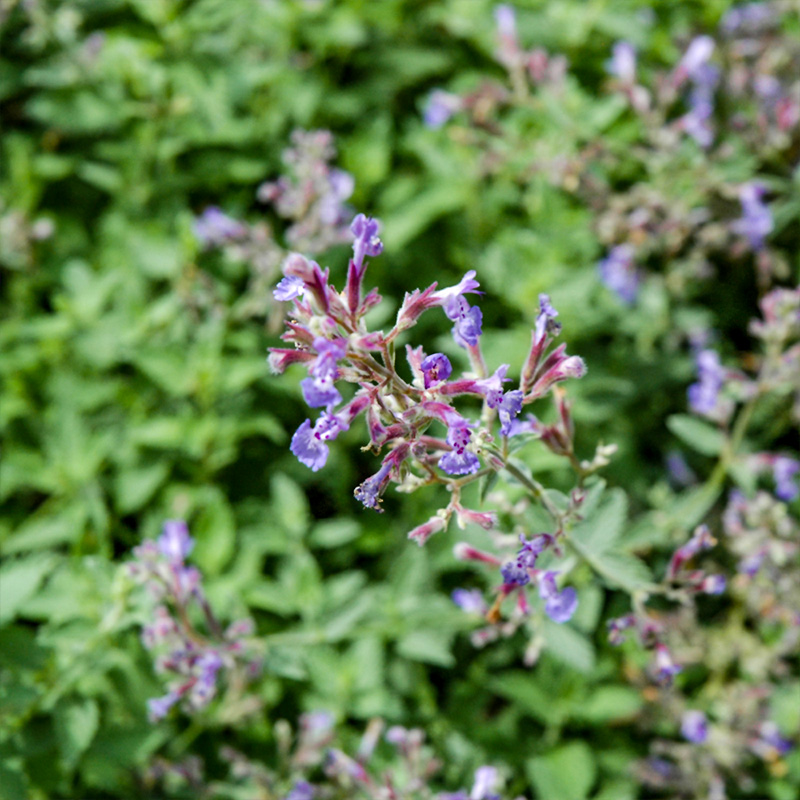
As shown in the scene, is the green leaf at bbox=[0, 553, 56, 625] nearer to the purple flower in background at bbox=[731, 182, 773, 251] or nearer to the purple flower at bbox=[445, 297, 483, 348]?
the purple flower at bbox=[445, 297, 483, 348]

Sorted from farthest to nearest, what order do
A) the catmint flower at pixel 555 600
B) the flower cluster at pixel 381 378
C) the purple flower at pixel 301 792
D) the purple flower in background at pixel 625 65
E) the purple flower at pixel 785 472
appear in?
the purple flower in background at pixel 625 65 → the purple flower at pixel 785 472 → the purple flower at pixel 301 792 → the catmint flower at pixel 555 600 → the flower cluster at pixel 381 378

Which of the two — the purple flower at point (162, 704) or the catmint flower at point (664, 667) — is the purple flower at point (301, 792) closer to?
the purple flower at point (162, 704)

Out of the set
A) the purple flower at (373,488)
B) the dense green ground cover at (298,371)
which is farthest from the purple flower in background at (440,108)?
the purple flower at (373,488)

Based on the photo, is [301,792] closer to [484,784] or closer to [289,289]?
[484,784]

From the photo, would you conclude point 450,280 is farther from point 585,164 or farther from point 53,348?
point 53,348

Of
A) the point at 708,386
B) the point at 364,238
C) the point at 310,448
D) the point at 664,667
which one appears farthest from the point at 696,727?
the point at 364,238

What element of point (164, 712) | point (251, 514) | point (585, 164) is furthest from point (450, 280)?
point (164, 712)
